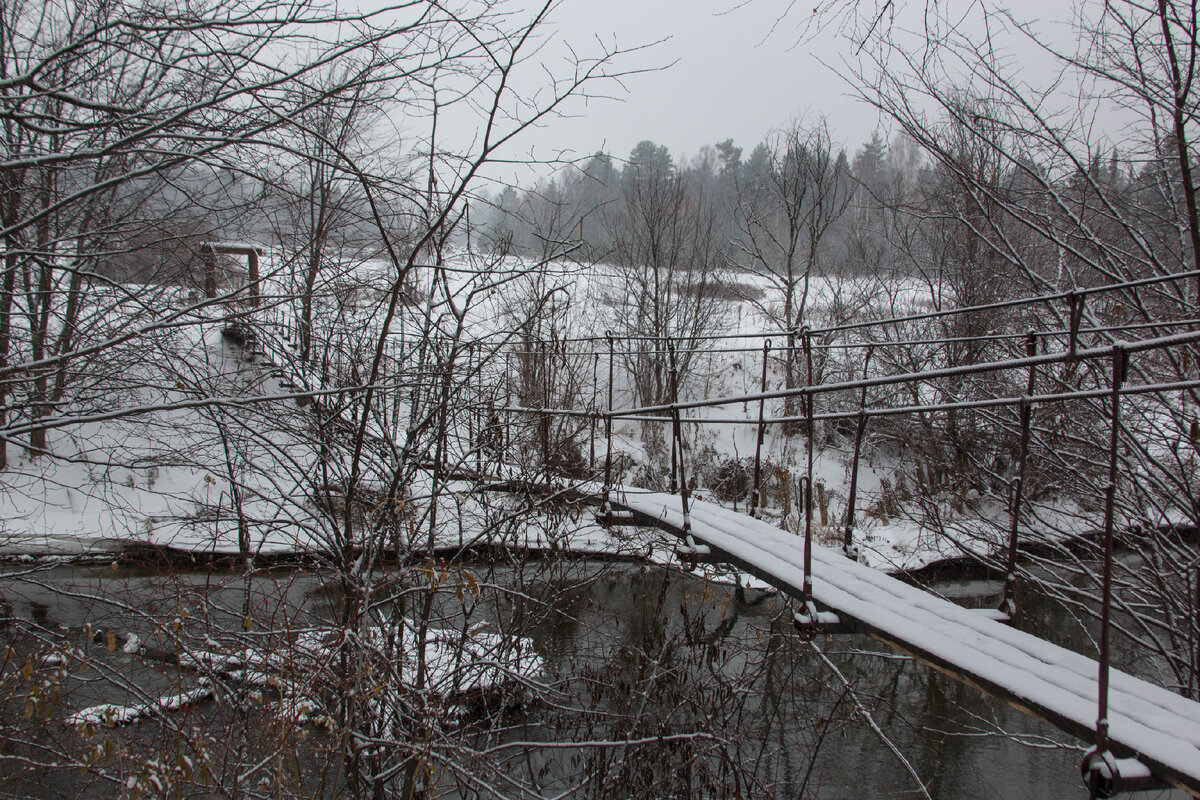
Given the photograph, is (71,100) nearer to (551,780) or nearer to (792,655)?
(551,780)

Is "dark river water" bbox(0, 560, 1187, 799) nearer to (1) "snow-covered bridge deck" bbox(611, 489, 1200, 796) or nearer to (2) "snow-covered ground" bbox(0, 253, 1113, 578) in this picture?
(2) "snow-covered ground" bbox(0, 253, 1113, 578)

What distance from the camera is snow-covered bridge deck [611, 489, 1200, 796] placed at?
6.15ft

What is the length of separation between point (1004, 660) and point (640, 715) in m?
2.27

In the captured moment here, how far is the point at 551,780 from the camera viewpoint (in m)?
4.87

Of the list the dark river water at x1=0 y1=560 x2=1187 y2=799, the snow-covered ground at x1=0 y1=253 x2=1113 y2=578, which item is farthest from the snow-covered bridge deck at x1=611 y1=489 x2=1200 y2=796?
the snow-covered ground at x1=0 y1=253 x2=1113 y2=578

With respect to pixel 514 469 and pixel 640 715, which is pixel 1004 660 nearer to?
pixel 640 715

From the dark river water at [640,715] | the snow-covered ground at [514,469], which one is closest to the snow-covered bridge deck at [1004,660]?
the dark river water at [640,715]

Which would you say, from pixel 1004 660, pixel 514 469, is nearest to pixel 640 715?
pixel 1004 660

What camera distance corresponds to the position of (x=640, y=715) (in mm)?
4129

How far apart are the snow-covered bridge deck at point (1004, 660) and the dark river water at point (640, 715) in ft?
3.36

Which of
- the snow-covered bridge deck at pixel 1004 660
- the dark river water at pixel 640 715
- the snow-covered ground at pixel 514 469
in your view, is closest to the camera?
the snow-covered bridge deck at pixel 1004 660

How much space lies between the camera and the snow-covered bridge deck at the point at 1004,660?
1875 mm

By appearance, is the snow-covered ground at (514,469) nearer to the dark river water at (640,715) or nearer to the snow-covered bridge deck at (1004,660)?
the dark river water at (640,715)

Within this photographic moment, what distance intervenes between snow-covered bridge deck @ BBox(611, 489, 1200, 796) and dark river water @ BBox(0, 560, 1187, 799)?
3.36 ft
